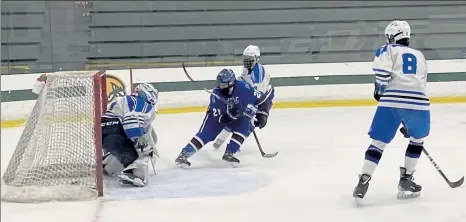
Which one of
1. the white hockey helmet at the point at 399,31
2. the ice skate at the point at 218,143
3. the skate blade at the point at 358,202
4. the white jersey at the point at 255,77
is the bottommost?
the ice skate at the point at 218,143

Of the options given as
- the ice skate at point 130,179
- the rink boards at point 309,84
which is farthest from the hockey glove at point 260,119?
the rink boards at point 309,84

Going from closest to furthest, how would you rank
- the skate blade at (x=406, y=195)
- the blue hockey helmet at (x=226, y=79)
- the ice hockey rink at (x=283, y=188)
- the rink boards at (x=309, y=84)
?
the ice hockey rink at (x=283, y=188)
the skate blade at (x=406, y=195)
the blue hockey helmet at (x=226, y=79)
the rink boards at (x=309, y=84)

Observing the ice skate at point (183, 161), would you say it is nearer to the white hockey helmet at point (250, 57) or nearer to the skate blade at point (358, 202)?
the white hockey helmet at point (250, 57)

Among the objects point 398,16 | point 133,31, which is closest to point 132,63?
point 133,31

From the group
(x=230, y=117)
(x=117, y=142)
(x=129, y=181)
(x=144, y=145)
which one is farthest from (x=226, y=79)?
(x=129, y=181)

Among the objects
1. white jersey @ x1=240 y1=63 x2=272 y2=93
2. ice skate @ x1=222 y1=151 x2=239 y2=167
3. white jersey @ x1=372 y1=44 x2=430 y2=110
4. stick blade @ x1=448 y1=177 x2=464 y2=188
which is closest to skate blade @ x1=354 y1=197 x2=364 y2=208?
white jersey @ x1=372 y1=44 x2=430 y2=110

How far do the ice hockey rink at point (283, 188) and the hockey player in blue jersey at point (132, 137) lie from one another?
0.11m

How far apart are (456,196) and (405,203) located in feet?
1.09

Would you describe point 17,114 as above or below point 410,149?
below

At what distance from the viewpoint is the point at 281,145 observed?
5102 millimetres

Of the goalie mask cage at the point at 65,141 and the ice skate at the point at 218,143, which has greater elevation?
the goalie mask cage at the point at 65,141

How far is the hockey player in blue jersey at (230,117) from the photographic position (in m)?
4.25

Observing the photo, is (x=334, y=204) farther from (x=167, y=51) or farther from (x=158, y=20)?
(x=158, y=20)

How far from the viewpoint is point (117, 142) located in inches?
146
